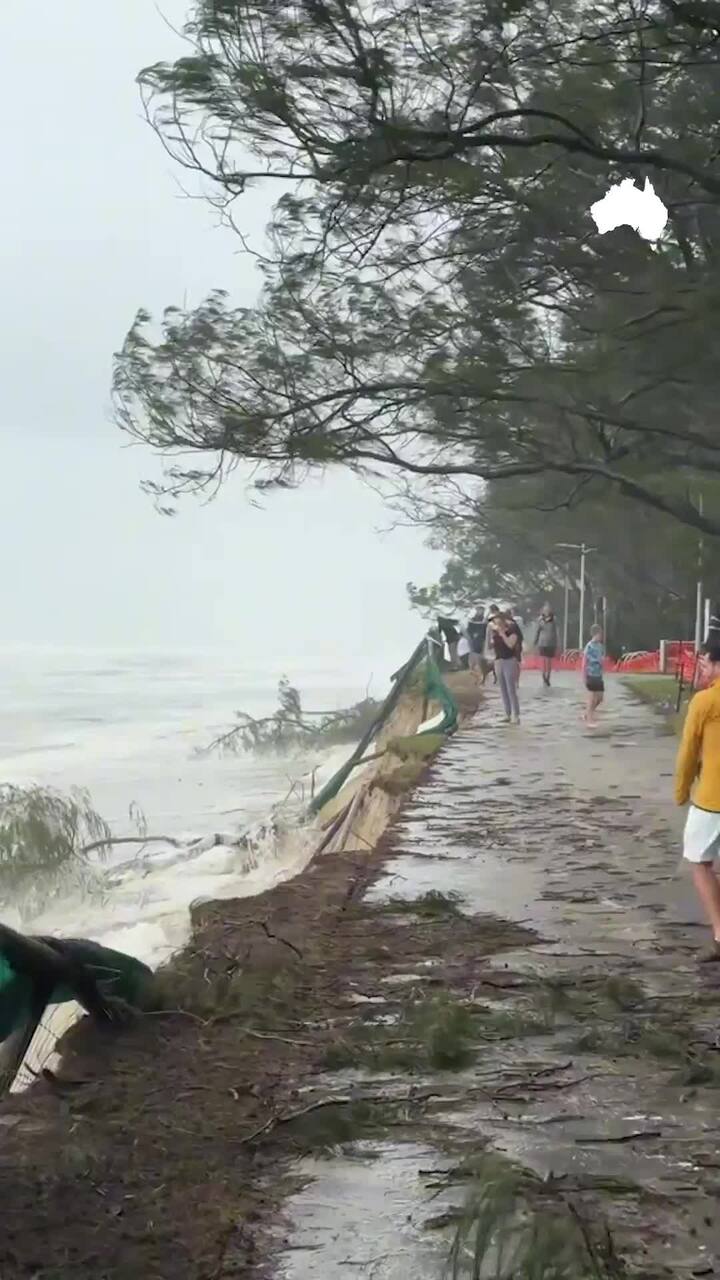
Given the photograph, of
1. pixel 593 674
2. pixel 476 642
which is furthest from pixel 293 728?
pixel 593 674

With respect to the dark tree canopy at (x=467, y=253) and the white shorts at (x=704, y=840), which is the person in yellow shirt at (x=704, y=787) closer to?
the white shorts at (x=704, y=840)

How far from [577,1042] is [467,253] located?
9749 millimetres

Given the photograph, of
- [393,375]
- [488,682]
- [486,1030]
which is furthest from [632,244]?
[488,682]

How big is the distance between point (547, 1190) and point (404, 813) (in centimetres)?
881

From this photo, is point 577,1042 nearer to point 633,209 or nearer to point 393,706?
point 633,209

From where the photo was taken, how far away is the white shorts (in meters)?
8.18

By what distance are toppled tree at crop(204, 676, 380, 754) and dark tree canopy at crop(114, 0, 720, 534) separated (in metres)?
10.6

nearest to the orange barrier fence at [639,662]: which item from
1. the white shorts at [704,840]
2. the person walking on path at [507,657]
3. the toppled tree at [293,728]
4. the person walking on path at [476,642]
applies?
the person walking on path at [476,642]

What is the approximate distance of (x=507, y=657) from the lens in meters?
21.4

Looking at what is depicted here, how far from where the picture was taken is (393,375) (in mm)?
16531

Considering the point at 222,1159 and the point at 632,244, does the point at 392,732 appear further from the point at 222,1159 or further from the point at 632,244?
the point at 222,1159

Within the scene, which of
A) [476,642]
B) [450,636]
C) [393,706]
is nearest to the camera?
[393,706]

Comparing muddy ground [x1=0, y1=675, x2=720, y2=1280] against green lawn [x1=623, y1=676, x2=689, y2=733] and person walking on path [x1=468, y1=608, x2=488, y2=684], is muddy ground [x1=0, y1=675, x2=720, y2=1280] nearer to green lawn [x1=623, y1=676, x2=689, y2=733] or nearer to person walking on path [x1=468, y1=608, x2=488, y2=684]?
green lawn [x1=623, y1=676, x2=689, y2=733]

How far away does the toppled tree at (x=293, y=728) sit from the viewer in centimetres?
3008
